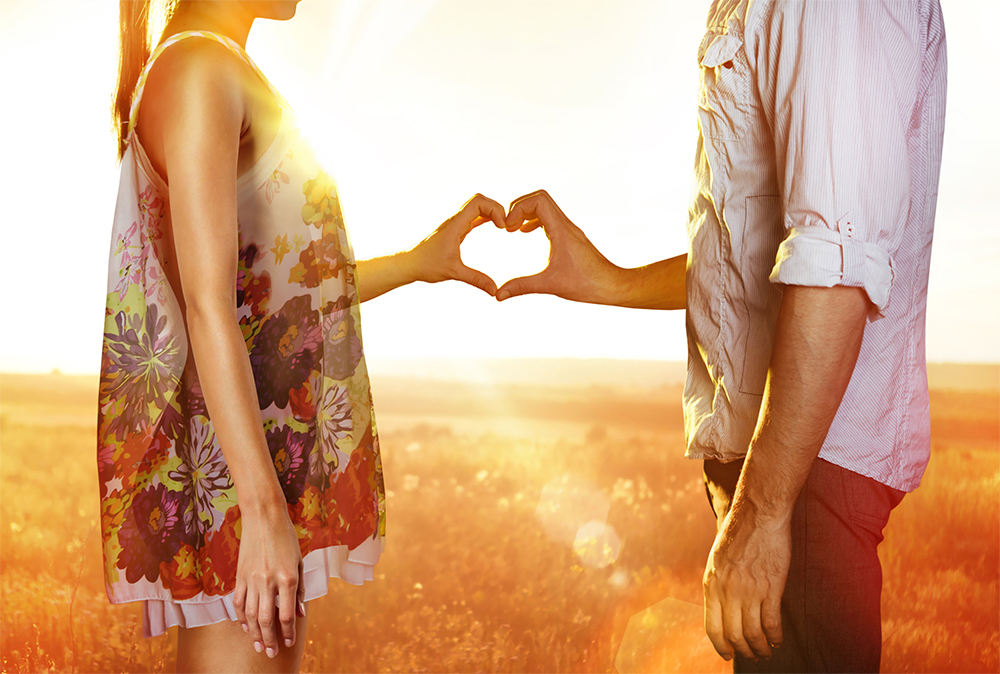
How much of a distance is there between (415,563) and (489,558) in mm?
158

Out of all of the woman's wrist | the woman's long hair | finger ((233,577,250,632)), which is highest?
the woman's long hair

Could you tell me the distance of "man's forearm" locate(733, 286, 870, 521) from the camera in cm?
47

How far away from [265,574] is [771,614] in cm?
45

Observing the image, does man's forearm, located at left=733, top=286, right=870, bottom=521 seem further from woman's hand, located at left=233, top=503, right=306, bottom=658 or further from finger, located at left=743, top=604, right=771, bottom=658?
woman's hand, located at left=233, top=503, right=306, bottom=658

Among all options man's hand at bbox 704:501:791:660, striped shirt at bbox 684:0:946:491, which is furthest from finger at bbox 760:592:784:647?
A: striped shirt at bbox 684:0:946:491

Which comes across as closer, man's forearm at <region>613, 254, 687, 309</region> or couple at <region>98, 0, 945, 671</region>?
A: couple at <region>98, 0, 945, 671</region>

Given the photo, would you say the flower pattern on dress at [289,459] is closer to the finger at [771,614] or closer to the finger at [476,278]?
the finger at [476,278]

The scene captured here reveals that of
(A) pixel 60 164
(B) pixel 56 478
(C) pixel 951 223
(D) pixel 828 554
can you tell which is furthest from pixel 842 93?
(B) pixel 56 478

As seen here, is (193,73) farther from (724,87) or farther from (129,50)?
(724,87)

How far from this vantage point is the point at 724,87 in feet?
1.90

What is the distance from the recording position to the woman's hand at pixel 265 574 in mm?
517

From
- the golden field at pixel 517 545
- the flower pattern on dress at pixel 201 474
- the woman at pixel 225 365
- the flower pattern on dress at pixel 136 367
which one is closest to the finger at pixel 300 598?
the woman at pixel 225 365

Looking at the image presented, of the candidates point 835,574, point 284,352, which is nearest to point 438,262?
point 284,352

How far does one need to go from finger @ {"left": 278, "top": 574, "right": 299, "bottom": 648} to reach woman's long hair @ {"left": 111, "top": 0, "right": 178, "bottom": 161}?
49 centimetres
